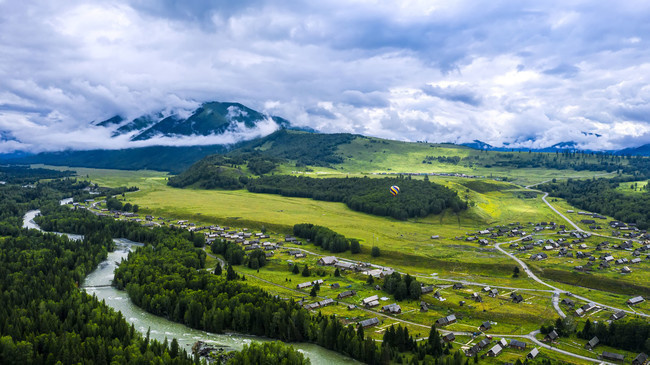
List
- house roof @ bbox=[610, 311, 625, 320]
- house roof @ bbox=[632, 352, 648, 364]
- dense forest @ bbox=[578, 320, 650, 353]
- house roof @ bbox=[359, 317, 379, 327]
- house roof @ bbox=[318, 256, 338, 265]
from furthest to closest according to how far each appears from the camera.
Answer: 1. house roof @ bbox=[318, 256, 338, 265]
2. house roof @ bbox=[610, 311, 625, 320]
3. house roof @ bbox=[359, 317, 379, 327]
4. dense forest @ bbox=[578, 320, 650, 353]
5. house roof @ bbox=[632, 352, 648, 364]

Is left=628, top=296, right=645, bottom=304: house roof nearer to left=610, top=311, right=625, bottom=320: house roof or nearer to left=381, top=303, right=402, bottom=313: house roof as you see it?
left=610, top=311, right=625, bottom=320: house roof

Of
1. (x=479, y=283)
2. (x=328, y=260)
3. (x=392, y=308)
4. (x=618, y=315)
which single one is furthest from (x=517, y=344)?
(x=328, y=260)

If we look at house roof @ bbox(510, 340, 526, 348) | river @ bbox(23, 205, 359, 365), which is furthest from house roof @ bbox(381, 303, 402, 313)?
house roof @ bbox(510, 340, 526, 348)

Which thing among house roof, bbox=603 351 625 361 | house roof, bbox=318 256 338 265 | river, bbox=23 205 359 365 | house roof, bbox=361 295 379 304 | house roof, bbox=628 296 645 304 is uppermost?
house roof, bbox=318 256 338 265

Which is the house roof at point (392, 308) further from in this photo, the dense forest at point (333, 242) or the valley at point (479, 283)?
the dense forest at point (333, 242)

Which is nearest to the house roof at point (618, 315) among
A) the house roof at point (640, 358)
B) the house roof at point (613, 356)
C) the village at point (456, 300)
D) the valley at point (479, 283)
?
the village at point (456, 300)

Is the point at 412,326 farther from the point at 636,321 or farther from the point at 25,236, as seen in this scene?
the point at 25,236

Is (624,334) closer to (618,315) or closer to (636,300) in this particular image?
(618,315)

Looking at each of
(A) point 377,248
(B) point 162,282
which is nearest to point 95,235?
(B) point 162,282
